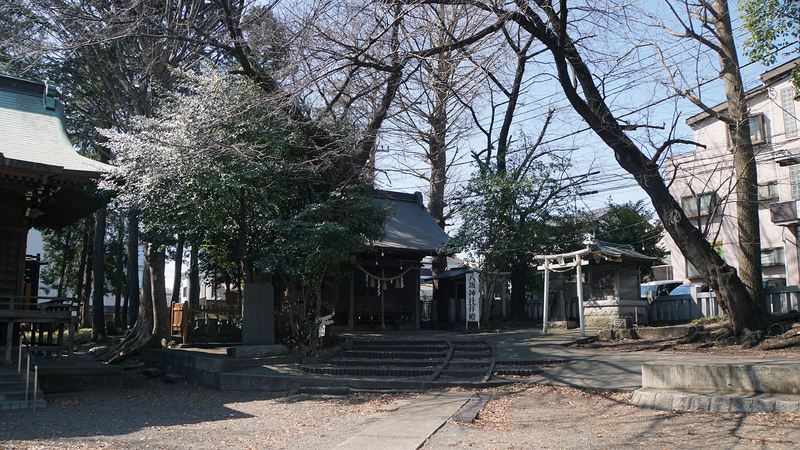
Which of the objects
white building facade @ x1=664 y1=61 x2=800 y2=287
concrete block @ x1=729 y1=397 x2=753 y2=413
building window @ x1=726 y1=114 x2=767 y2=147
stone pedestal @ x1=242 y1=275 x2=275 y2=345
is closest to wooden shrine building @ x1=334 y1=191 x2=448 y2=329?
stone pedestal @ x1=242 y1=275 x2=275 y2=345

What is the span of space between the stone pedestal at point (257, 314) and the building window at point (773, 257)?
21.5 meters

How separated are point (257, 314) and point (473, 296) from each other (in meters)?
7.37

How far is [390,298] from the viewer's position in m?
20.1

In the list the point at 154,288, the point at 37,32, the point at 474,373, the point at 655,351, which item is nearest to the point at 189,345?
the point at 154,288

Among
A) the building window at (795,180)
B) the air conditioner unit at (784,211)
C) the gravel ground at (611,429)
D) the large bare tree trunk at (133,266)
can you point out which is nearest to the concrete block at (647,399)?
the gravel ground at (611,429)

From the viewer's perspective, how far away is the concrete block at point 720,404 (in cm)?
689

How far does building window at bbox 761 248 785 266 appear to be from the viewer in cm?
2303

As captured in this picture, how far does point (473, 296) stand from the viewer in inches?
685

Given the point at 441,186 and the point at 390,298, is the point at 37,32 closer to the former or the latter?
the point at 390,298

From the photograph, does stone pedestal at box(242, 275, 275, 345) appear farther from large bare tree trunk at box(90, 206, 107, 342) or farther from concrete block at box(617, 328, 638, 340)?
large bare tree trunk at box(90, 206, 107, 342)

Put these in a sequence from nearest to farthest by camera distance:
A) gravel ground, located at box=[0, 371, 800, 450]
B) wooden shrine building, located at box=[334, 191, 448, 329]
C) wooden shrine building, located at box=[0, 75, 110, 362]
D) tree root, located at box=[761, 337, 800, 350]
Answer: gravel ground, located at box=[0, 371, 800, 450], tree root, located at box=[761, 337, 800, 350], wooden shrine building, located at box=[0, 75, 110, 362], wooden shrine building, located at box=[334, 191, 448, 329]

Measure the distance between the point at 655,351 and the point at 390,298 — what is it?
10.3m

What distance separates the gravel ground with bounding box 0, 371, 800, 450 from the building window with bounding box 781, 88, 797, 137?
1769 cm

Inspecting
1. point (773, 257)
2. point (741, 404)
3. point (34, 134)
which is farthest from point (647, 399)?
point (773, 257)
